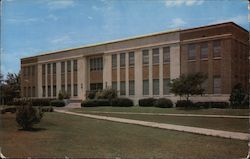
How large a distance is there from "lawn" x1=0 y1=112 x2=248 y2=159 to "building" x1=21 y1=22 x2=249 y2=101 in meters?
10.7

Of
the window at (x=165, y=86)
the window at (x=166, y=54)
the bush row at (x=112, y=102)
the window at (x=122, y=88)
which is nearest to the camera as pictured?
the bush row at (x=112, y=102)

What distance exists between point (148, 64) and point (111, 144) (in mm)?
30763

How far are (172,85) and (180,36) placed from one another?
669 centimetres

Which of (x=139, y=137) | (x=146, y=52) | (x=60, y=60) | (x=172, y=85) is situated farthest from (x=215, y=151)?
(x=60, y=60)

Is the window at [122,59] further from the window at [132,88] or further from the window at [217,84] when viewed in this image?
the window at [217,84]

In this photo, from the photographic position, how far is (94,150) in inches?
437

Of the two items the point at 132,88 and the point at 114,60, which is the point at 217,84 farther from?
the point at 114,60

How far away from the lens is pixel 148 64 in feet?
140

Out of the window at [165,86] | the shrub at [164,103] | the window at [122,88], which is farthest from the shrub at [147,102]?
the window at [122,88]

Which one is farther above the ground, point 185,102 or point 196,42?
point 196,42

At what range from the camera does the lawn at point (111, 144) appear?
34.6 feet

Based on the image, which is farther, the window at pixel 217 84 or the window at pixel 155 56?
the window at pixel 155 56

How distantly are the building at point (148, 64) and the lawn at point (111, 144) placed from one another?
35.2ft

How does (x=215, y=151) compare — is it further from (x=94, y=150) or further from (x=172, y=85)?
(x=172, y=85)
